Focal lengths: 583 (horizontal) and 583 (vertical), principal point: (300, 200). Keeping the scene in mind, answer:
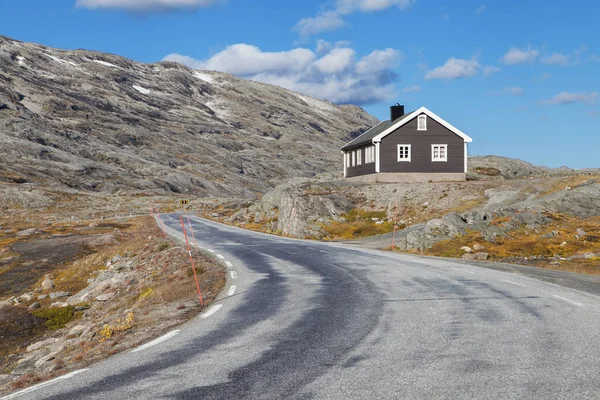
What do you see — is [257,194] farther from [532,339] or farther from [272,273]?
[532,339]

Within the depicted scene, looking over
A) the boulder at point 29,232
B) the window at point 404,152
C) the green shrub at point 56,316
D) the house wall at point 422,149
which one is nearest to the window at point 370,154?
the house wall at point 422,149

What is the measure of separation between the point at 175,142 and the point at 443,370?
192 m

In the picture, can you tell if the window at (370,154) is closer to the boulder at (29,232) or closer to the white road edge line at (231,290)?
the boulder at (29,232)

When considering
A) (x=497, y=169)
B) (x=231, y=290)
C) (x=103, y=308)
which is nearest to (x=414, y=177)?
(x=497, y=169)

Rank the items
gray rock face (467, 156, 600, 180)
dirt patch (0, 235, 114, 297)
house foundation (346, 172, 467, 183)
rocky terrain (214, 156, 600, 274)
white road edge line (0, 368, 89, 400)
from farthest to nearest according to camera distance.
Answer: gray rock face (467, 156, 600, 180) < house foundation (346, 172, 467, 183) < dirt patch (0, 235, 114, 297) < rocky terrain (214, 156, 600, 274) < white road edge line (0, 368, 89, 400)

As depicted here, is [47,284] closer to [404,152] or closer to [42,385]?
[42,385]

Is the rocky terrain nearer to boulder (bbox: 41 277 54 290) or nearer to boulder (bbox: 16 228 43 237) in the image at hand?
boulder (bbox: 41 277 54 290)

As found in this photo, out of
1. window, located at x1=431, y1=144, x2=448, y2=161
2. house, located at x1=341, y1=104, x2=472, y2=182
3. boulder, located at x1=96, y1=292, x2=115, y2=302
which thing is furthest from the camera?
window, located at x1=431, y1=144, x2=448, y2=161

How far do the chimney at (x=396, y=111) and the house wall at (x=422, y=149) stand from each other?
5.09 metres

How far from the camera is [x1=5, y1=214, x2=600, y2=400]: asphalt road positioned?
6.61 m

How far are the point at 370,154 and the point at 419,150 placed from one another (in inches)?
186

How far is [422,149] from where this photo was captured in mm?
54875

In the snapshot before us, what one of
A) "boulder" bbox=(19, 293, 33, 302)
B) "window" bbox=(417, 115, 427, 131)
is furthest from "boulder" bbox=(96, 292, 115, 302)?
"window" bbox=(417, 115, 427, 131)

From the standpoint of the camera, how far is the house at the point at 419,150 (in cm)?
5431
